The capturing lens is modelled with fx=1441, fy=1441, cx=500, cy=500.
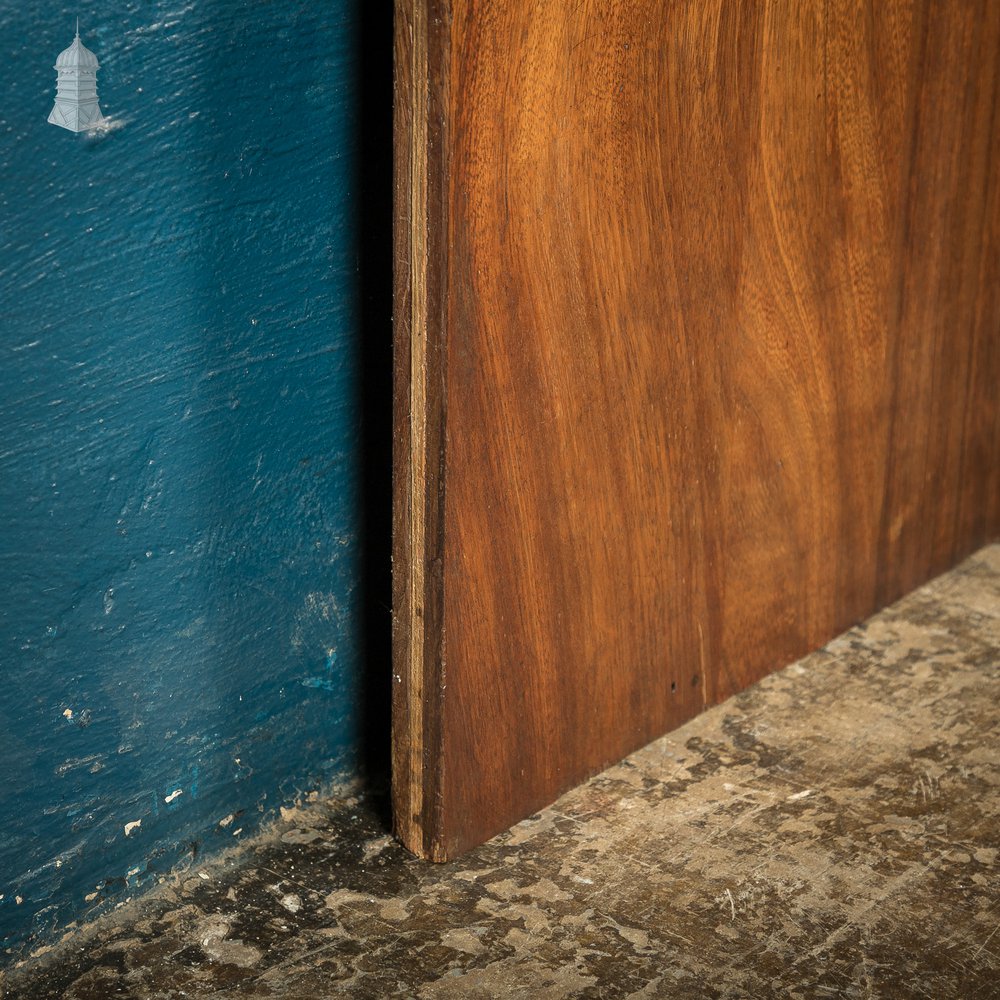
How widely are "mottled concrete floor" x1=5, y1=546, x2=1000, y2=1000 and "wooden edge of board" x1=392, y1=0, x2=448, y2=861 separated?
0.13 m

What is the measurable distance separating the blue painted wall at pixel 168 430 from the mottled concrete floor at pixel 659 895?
0.10m

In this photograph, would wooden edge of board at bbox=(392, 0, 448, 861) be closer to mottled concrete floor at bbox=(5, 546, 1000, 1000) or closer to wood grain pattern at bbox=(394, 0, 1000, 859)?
wood grain pattern at bbox=(394, 0, 1000, 859)

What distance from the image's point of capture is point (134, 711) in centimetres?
157

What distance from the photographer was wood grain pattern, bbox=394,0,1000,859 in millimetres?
1561

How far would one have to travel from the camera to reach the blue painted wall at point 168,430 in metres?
1.39

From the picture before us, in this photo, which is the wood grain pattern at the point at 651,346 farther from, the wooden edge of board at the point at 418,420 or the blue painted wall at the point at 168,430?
the blue painted wall at the point at 168,430

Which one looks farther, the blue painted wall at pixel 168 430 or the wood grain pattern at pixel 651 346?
the wood grain pattern at pixel 651 346

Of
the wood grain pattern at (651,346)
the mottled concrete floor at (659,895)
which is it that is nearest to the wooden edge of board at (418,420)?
the wood grain pattern at (651,346)

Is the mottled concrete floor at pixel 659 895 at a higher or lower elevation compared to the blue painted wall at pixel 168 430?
lower

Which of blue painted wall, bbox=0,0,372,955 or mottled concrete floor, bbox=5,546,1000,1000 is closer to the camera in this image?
blue painted wall, bbox=0,0,372,955

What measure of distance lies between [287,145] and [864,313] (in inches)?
38.9

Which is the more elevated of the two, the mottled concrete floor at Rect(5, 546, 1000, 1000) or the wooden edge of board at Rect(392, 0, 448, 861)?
the wooden edge of board at Rect(392, 0, 448, 861)

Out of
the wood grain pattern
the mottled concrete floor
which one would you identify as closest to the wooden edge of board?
the wood grain pattern

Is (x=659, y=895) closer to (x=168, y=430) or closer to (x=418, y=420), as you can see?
(x=418, y=420)
